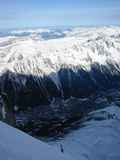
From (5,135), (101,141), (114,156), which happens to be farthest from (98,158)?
(5,135)

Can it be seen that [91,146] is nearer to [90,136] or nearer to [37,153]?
[90,136]

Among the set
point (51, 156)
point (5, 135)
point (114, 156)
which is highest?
point (5, 135)

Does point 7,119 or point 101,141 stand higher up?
point 7,119

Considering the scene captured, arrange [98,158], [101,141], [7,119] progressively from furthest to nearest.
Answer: [101,141]
[98,158]
[7,119]

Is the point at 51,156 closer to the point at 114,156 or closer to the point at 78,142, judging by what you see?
the point at 114,156

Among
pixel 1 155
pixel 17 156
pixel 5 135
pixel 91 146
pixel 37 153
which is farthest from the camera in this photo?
pixel 91 146

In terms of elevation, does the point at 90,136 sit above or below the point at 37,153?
below

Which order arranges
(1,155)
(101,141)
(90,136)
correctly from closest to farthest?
(1,155)
(101,141)
(90,136)

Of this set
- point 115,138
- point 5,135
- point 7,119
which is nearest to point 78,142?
point 115,138

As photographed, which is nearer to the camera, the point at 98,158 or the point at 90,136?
the point at 98,158
